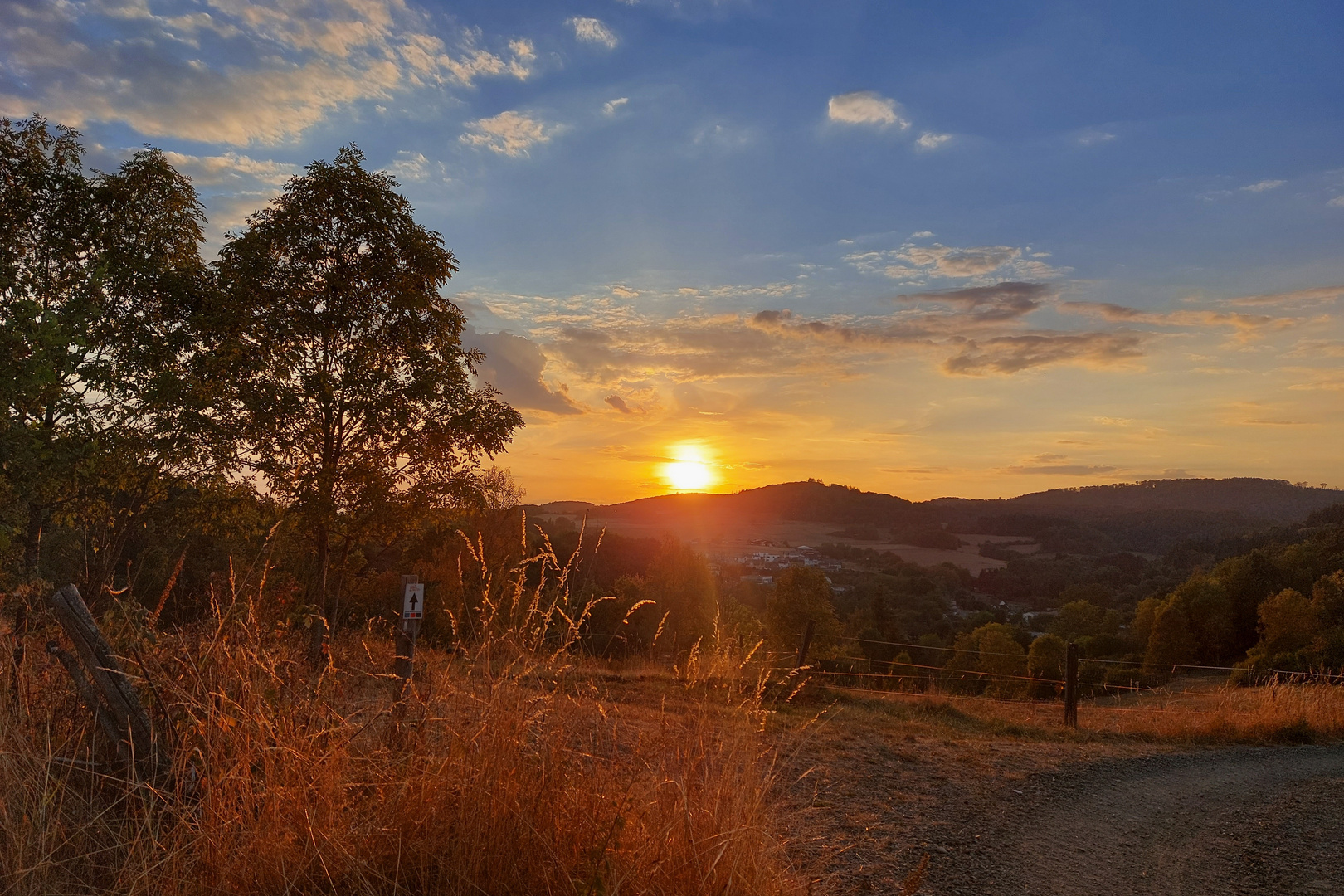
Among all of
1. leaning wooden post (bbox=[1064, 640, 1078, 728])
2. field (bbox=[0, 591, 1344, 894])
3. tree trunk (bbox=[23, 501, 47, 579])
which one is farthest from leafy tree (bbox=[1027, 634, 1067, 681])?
field (bbox=[0, 591, 1344, 894])

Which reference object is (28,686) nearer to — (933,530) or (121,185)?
(121,185)

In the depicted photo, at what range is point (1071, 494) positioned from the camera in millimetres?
93750

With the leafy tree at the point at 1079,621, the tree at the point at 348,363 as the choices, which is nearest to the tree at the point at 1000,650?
the leafy tree at the point at 1079,621

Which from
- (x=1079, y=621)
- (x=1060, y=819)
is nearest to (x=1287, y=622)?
(x=1079, y=621)

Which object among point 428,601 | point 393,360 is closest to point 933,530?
point 428,601

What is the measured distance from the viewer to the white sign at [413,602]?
4.25 m

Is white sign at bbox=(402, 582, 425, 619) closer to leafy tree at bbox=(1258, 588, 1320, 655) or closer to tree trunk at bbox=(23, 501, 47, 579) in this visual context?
tree trunk at bbox=(23, 501, 47, 579)

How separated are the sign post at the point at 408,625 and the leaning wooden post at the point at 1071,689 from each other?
10512 mm

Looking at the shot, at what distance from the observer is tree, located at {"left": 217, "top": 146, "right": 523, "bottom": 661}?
1014cm

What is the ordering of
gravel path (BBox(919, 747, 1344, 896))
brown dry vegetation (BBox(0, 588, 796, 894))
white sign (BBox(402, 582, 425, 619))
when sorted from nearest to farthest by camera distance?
brown dry vegetation (BBox(0, 588, 796, 894)) < white sign (BBox(402, 582, 425, 619)) < gravel path (BBox(919, 747, 1344, 896))

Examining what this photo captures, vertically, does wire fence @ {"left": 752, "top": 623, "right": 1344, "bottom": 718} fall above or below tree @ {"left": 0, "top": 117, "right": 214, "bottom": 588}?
below

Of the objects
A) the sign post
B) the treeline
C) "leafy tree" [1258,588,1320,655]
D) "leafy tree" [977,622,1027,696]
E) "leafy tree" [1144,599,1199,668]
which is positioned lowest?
"leafy tree" [977,622,1027,696]

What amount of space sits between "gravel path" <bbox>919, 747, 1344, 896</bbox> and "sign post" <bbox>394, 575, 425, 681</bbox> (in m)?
3.31

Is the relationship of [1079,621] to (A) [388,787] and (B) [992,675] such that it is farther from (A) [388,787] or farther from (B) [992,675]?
(A) [388,787]
